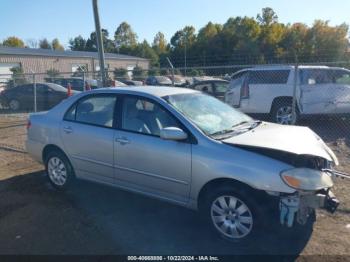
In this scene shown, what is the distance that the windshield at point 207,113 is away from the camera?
4.49m

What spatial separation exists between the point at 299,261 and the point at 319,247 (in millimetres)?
406

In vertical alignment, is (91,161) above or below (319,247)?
above

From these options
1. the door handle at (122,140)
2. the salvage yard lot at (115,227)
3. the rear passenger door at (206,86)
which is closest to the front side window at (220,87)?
the rear passenger door at (206,86)

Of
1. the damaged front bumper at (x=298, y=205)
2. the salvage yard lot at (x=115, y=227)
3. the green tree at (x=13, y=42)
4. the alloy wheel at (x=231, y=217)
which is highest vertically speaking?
the green tree at (x=13, y=42)

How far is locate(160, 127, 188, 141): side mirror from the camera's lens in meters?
4.16

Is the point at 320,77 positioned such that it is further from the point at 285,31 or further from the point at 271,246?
the point at 285,31

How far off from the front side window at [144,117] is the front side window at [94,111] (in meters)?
0.25

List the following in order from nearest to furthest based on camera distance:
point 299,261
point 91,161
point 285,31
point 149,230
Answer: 1. point 299,261
2. point 149,230
3. point 91,161
4. point 285,31

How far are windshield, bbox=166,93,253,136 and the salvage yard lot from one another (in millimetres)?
1176

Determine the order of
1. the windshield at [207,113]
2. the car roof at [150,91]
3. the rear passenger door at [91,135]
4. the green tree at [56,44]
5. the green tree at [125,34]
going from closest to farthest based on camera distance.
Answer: the windshield at [207,113] < the car roof at [150,91] < the rear passenger door at [91,135] < the green tree at [56,44] < the green tree at [125,34]

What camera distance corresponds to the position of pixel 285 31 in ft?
173

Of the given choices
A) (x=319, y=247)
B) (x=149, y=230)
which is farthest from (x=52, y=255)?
(x=319, y=247)

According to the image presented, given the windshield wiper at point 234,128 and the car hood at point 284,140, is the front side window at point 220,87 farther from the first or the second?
the car hood at point 284,140

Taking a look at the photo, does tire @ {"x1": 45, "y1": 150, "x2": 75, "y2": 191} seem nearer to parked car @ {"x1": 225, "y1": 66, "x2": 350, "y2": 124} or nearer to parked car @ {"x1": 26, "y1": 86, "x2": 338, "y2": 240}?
parked car @ {"x1": 26, "y1": 86, "x2": 338, "y2": 240}
